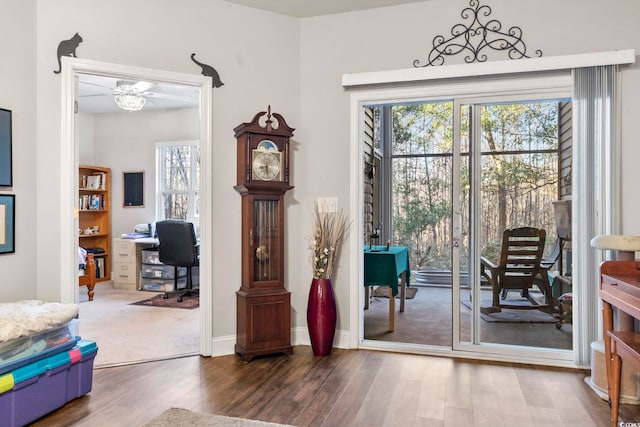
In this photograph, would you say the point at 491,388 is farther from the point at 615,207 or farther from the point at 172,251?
the point at 172,251

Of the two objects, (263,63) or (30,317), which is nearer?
(30,317)

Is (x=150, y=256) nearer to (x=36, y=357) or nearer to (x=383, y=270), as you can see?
(x=383, y=270)

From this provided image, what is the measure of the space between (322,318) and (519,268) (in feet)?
5.22

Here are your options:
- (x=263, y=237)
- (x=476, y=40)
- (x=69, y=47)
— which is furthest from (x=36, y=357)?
(x=476, y=40)

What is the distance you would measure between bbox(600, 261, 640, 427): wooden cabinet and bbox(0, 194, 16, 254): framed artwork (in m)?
3.55

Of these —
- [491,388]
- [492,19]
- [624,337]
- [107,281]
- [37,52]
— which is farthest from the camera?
[107,281]

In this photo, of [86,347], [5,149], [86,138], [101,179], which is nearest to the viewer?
[86,347]

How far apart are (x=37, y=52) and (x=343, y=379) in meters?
3.00

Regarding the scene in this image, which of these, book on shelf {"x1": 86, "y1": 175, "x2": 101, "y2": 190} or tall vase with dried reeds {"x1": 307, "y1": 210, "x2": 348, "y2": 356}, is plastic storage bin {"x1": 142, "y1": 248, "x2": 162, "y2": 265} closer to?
book on shelf {"x1": 86, "y1": 175, "x2": 101, "y2": 190}

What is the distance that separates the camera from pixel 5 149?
2834mm

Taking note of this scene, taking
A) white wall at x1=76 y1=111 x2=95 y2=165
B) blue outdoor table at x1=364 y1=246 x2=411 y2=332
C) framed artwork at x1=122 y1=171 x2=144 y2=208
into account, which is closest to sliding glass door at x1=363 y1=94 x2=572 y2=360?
blue outdoor table at x1=364 y1=246 x2=411 y2=332

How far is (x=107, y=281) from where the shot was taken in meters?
7.05

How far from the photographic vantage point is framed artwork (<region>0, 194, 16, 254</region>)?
2.82 m

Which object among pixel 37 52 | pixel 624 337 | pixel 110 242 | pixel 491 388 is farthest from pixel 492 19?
pixel 110 242
